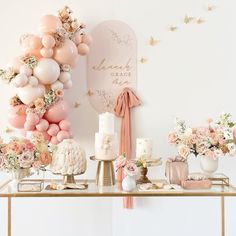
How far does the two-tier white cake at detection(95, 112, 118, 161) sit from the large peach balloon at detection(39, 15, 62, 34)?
58 centimetres

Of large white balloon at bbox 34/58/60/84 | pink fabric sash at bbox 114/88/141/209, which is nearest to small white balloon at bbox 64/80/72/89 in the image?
large white balloon at bbox 34/58/60/84

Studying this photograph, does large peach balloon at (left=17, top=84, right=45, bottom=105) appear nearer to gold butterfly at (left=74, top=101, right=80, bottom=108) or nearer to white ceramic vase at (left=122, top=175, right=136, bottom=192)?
gold butterfly at (left=74, top=101, right=80, bottom=108)

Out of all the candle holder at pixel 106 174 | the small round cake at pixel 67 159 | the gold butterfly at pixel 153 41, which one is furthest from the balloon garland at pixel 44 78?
the gold butterfly at pixel 153 41

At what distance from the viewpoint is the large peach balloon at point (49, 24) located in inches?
90.6

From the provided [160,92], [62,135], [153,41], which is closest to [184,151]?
[160,92]

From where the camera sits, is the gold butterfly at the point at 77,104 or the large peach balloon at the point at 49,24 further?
the gold butterfly at the point at 77,104

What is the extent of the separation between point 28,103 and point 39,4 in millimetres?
719

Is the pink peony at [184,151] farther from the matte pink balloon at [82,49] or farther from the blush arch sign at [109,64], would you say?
the matte pink balloon at [82,49]

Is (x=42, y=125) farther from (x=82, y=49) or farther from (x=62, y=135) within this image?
(x=82, y=49)

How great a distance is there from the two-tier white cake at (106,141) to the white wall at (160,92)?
383mm

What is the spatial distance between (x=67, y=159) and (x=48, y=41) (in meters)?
0.66

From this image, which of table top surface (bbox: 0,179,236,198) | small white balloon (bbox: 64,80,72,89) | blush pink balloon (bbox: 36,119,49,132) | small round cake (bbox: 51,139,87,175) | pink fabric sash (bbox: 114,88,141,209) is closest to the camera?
table top surface (bbox: 0,179,236,198)

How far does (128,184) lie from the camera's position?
212 centimetres

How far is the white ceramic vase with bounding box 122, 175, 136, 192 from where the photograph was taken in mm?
2117
